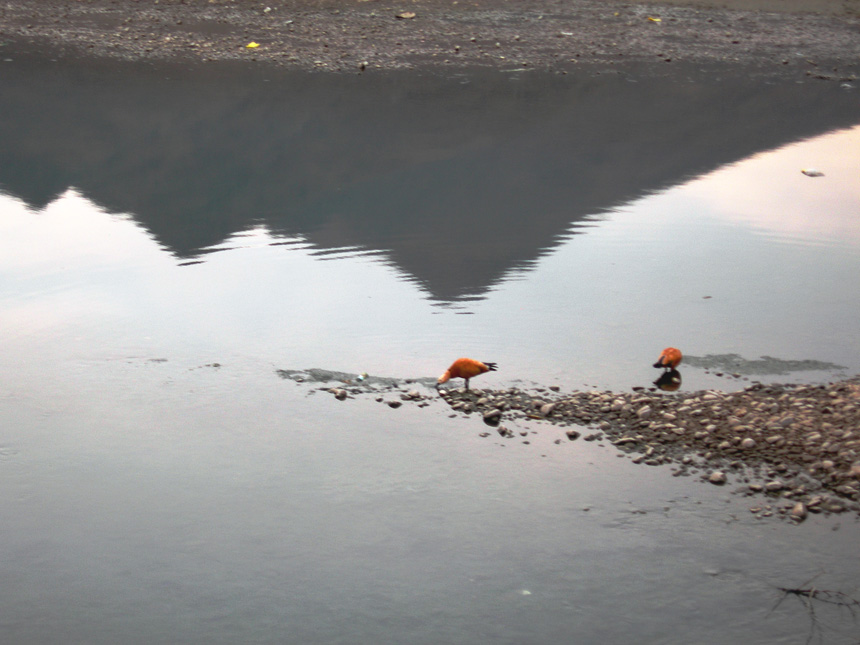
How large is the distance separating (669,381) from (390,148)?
8.64 meters

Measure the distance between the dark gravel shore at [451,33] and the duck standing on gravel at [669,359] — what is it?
538 inches

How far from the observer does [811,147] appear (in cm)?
1617

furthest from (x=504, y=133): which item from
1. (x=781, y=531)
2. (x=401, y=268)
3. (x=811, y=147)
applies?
(x=781, y=531)

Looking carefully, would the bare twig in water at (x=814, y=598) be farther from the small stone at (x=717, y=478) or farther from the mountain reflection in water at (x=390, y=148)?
the mountain reflection in water at (x=390, y=148)

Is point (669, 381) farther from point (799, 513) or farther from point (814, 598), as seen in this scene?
point (814, 598)

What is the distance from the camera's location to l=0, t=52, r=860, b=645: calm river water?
209 inches

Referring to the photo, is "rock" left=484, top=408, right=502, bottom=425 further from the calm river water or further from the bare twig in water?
the bare twig in water

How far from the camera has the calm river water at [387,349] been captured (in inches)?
209

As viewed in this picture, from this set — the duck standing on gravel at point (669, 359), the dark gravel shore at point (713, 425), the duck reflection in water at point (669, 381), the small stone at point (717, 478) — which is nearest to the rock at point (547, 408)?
the dark gravel shore at point (713, 425)

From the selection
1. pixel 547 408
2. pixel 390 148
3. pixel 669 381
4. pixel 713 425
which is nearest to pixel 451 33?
pixel 390 148

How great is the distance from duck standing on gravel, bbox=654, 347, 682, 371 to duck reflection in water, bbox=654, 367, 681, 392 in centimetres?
4

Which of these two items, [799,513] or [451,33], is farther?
[451,33]

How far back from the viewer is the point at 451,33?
22594 mm

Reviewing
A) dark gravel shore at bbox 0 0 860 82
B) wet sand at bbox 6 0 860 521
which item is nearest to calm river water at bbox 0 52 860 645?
wet sand at bbox 6 0 860 521
